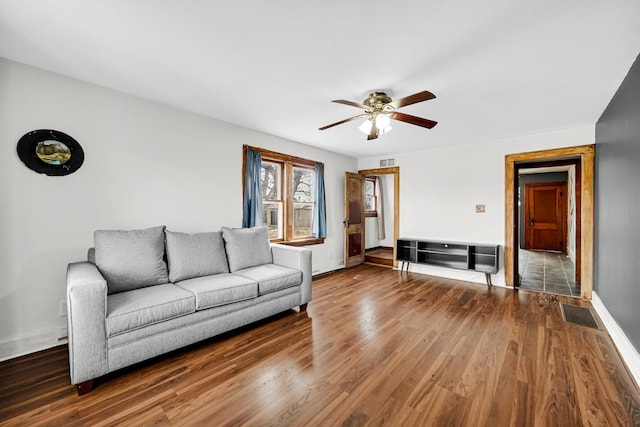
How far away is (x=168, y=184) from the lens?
126 inches

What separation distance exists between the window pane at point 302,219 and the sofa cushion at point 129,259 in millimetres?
2547

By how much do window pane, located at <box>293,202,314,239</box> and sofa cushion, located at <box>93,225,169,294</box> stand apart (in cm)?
255

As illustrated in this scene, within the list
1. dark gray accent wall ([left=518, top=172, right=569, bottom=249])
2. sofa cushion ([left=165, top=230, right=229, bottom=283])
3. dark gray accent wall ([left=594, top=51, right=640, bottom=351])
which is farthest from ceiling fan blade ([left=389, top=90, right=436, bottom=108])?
dark gray accent wall ([left=518, top=172, right=569, bottom=249])

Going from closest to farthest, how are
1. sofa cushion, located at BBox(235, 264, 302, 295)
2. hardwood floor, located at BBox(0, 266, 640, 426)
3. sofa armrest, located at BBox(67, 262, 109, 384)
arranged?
hardwood floor, located at BBox(0, 266, 640, 426), sofa armrest, located at BBox(67, 262, 109, 384), sofa cushion, located at BBox(235, 264, 302, 295)

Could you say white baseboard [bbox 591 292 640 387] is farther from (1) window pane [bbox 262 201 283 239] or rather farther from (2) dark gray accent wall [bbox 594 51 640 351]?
(1) window pane [bbox 262 201 283 239]

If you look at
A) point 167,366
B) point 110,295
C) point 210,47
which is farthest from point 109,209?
point 210,47

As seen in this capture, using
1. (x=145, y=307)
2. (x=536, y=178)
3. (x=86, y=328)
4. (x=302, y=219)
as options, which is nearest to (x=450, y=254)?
(x=302, y=219)

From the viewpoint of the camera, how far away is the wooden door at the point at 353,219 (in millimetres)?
5746

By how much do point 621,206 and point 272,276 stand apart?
3.47 metres

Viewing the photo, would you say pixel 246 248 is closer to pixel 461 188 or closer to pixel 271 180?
pixel 271 180

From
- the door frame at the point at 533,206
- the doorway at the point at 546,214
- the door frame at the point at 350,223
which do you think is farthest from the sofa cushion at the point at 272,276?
the door frame at the point at 533,206

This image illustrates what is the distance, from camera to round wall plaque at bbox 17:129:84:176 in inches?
92.4

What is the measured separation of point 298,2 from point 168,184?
248cm

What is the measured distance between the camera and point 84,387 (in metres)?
1.84
